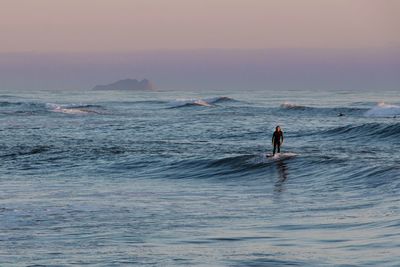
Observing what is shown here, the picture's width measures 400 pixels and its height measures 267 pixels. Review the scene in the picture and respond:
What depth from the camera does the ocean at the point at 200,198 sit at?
16.0 meters

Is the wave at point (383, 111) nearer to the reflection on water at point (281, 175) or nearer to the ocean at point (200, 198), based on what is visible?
the ocean at point (200, 198)

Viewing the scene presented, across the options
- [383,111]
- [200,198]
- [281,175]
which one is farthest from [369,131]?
[383,111]

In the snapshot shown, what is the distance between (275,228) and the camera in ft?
60.9

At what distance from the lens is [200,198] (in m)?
24.9

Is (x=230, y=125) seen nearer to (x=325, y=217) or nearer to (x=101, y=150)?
(x=101, y=150)

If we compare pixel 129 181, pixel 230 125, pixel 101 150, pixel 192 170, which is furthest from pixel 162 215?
pixel 230 125

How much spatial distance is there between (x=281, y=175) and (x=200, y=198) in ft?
21.0

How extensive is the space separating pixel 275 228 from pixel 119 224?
3178 mm

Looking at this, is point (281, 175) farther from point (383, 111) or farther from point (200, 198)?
point (383, 111)

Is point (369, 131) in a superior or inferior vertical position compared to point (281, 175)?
superior

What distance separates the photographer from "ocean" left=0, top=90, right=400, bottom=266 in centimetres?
1596

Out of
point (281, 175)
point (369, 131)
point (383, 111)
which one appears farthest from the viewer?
point (383, 111)

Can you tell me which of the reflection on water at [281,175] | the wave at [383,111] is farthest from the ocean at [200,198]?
the wave at [383,111]

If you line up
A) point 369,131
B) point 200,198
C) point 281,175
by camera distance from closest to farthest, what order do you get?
point 200,198 < point 281,175 < point 369,131
